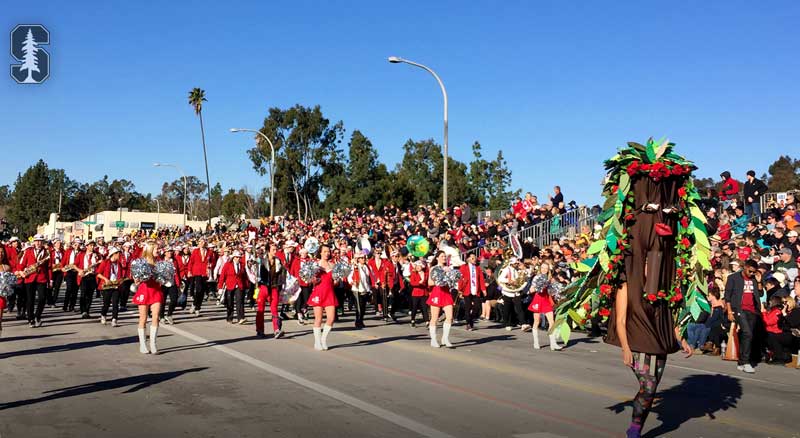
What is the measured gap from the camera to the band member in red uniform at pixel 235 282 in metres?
19.5

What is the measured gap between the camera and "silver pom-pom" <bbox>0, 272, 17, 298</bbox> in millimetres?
13336

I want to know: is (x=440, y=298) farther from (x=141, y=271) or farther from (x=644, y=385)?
(x=644, y=385)

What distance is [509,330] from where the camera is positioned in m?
19.5

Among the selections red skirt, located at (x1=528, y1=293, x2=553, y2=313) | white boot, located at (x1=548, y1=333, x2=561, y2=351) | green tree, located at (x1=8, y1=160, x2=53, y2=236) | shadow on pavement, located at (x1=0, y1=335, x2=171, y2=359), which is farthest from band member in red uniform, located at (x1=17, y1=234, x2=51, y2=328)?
green tree, located at (x1=8, y1=160, x2=53, y2=236)

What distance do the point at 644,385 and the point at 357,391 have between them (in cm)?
387

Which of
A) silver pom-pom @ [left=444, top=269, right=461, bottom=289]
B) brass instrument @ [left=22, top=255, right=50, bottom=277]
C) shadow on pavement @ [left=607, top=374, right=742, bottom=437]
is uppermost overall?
brass instrument @ [left=22, top=255, right=50, bottom=277]

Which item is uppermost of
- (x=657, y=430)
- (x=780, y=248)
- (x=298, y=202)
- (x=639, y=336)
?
(x=298, y=202)

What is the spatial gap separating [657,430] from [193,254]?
60.4 feet

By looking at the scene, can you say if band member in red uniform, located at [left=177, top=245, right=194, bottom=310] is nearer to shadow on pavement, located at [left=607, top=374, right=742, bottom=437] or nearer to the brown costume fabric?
shadow on pavement, located at [left=607, top=374, right=742, bottom=437]

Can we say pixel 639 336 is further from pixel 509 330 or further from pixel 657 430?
pixel 509 330

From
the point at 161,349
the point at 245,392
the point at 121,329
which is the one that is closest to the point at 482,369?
the point at 245,392

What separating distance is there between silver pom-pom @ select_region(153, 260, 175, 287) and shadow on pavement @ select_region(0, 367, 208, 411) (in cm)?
280

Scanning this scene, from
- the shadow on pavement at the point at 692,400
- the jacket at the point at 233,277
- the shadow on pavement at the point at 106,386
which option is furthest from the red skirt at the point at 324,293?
the shadow on pavement at the point at 692,400

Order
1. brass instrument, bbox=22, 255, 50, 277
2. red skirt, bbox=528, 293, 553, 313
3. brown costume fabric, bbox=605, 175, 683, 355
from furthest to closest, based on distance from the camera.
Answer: brass instrument, bbox=22, 255, 50, 277
red skirt, bbox=528, 293, 553, 313
brown costume fabric, bbox=605, 175, 683, 355
